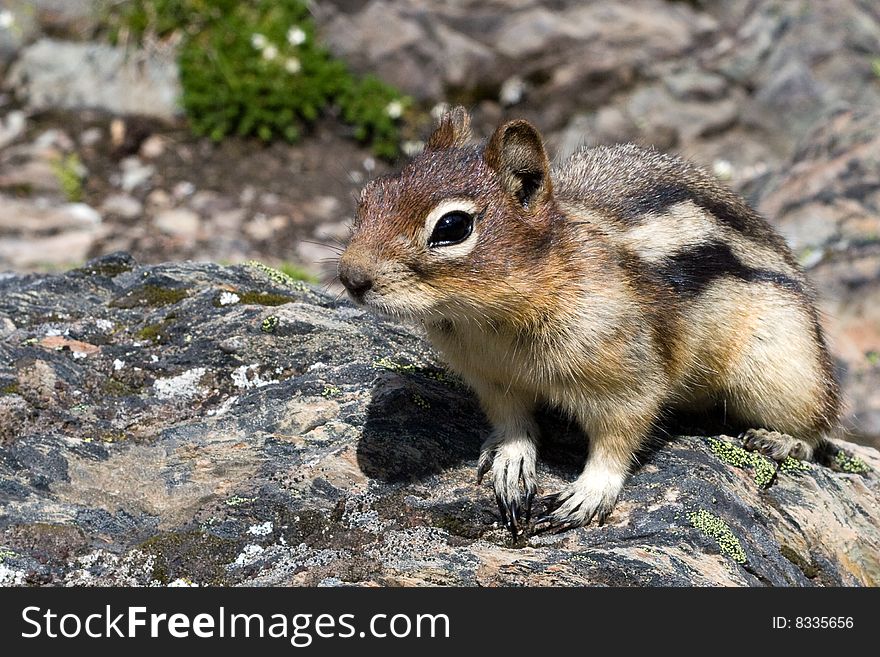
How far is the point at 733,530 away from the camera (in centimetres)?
439

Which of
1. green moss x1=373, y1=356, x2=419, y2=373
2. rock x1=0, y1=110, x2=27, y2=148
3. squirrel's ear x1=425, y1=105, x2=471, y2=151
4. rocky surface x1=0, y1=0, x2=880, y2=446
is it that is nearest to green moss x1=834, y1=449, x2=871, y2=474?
green moss x1=373, y1=356, x2=419, y2=373

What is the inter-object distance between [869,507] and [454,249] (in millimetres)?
2713

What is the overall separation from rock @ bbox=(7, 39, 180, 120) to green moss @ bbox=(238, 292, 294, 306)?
6.65 meters

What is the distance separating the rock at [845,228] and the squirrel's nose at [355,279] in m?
5.31

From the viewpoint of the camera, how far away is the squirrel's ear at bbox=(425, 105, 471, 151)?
476cm

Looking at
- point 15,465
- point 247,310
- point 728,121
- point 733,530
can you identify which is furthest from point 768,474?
point 728,121

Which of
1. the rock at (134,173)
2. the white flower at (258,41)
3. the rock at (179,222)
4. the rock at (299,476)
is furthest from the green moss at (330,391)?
the white flower at (258,41)

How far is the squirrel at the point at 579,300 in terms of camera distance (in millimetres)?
4156

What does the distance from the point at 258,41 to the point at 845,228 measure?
6505mm

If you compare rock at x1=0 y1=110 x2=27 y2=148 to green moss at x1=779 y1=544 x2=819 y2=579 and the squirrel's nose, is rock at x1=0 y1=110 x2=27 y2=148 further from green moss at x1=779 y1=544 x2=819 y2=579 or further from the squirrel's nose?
green moss at x1=779 y1=544 x2=819 y2=579

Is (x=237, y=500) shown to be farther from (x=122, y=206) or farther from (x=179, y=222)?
(x=122, y=206)

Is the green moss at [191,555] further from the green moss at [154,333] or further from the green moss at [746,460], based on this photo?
the green moss at [746,460]

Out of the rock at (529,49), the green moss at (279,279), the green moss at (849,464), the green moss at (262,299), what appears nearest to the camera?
the green moss at (849,464)

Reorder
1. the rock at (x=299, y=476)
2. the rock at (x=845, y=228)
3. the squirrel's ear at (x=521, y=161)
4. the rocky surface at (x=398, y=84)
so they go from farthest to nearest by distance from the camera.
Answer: the rocky surface at (x=398, y=84) < the rock at (x=845, y=228) < the squirrel's ear at (x=521, y=161) < the rock at (x=299, y=476)
